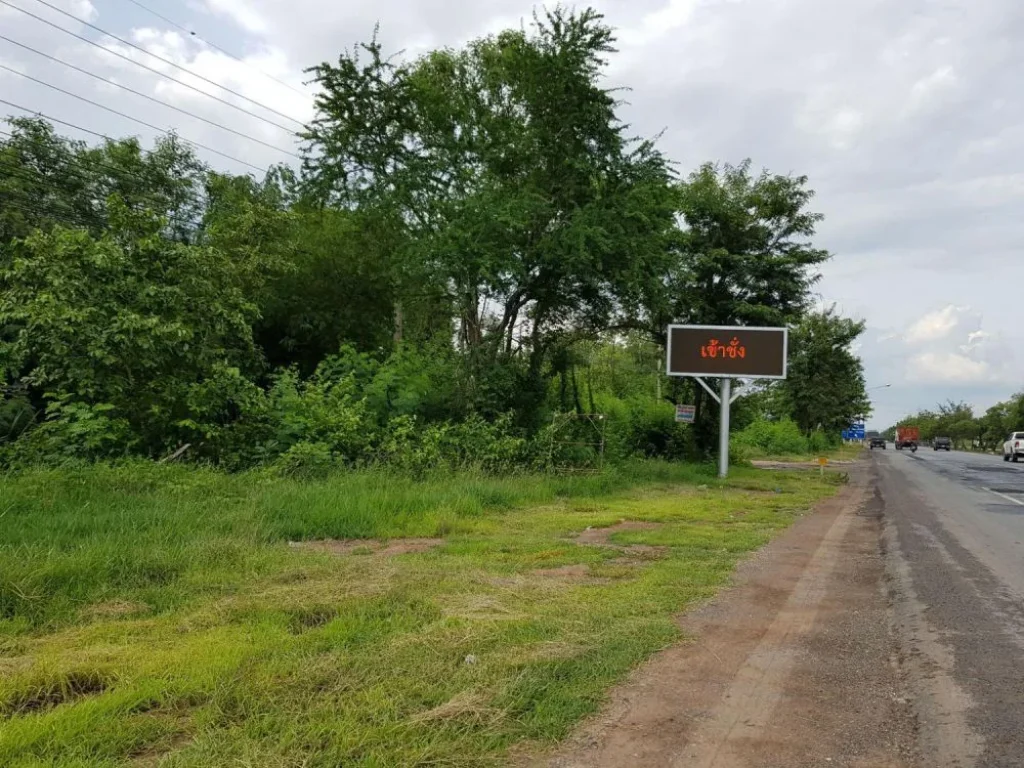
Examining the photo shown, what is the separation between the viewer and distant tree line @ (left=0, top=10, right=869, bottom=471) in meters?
14.9

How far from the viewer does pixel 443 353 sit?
73.4 feet

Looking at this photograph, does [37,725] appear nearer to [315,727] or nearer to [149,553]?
[315,727]

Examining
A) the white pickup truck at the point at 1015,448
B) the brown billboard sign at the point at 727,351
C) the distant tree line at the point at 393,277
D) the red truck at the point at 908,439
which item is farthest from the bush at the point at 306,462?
the red truck at the point at 908,439

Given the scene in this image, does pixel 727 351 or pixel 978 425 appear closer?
pixel 727 351

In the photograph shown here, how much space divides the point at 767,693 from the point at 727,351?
19.8 m

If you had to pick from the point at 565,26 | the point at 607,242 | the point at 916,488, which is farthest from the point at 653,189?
the point at 916,488

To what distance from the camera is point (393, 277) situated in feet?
71.6

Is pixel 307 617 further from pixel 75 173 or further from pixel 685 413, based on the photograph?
pixel 75 173

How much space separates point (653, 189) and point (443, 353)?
757 centimetres

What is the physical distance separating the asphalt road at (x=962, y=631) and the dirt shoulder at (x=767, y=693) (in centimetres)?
16

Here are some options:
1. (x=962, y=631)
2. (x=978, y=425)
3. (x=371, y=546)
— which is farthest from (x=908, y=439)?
(x=962, y=631)

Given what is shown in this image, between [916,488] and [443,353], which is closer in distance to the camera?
[443,353]

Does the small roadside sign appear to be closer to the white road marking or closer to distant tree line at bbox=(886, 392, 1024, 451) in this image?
the white road marking

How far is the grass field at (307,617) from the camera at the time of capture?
13.0 feet
